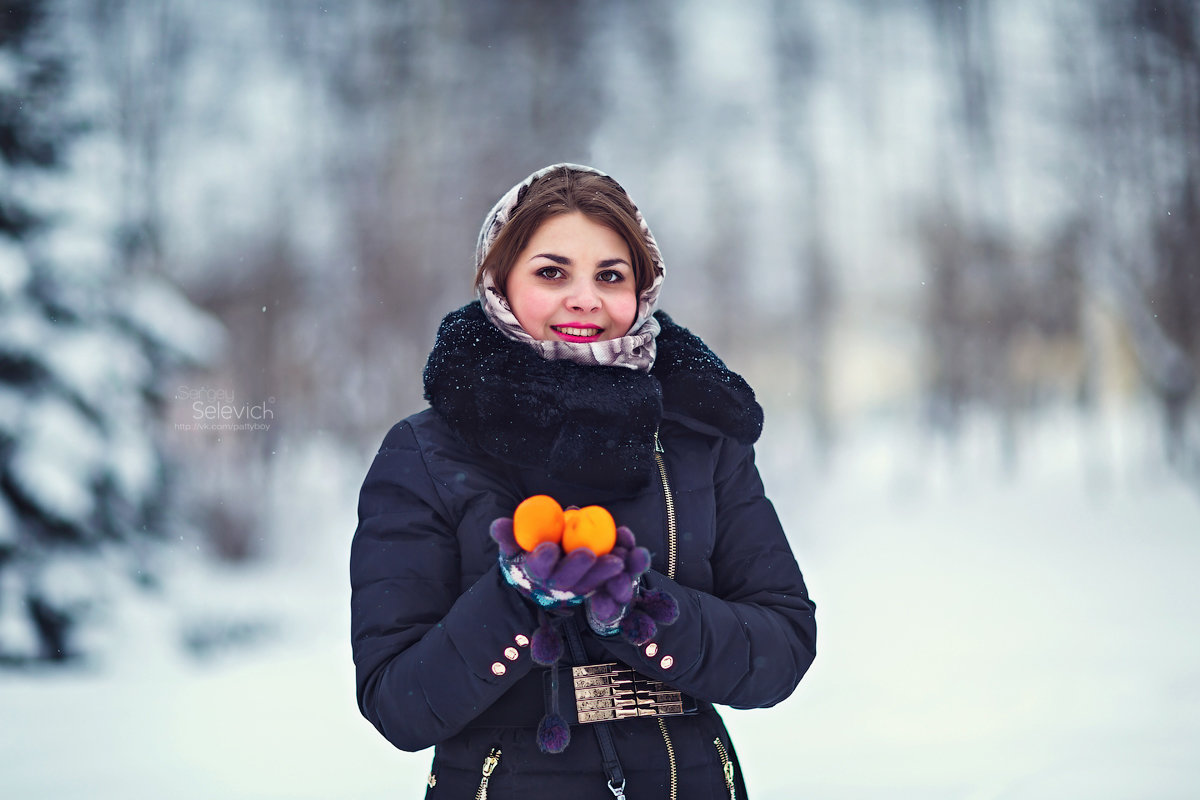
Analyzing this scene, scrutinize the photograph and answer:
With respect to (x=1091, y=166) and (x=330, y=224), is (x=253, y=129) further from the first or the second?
(x=1091, y=166)

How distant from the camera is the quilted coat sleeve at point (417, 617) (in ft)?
4.34

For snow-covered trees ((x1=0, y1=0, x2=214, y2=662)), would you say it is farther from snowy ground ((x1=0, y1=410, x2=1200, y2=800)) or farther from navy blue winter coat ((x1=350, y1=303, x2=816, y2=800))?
navy blue winter coat ((x1=350, y1=303, x2=816, y2=800))

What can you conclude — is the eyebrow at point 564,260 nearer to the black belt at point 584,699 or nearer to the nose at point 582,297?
the nose at point 582,297

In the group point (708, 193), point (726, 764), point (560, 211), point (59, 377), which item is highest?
point (708, 193)

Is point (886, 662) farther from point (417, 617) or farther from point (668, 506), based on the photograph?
point (417, 617)

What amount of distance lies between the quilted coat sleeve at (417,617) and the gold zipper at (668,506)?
0.30m

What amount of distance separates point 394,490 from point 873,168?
1085cm

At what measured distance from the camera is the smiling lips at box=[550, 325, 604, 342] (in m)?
1.67

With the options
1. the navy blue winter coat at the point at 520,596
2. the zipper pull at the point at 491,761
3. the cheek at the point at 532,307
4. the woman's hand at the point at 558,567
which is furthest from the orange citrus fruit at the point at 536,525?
the cheek at the point at 532,307

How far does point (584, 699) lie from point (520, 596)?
0.79 feet

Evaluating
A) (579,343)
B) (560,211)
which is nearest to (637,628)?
(579,343)

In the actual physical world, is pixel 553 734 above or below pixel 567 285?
below

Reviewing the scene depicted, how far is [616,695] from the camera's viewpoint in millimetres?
1460

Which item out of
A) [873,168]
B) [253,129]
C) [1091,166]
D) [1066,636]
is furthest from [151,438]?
[1091,166]
